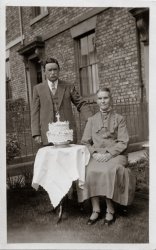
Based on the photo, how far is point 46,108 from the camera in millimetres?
2902

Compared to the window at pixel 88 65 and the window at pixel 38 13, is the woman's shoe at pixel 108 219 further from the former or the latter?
the window at pixel 38 13

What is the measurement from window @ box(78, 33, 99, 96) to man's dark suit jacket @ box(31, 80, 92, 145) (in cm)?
273

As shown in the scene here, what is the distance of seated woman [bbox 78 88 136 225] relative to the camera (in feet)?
8.46

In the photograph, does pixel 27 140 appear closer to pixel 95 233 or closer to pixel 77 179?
pixel 77 179

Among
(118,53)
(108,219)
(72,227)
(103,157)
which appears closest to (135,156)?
(103,157)

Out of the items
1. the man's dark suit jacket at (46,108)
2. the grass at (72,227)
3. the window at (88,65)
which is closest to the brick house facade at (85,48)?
the window at (88,65)

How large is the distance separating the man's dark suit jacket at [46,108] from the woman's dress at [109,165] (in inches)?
8.4

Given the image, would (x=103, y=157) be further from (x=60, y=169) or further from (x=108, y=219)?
(x=108, y=219)

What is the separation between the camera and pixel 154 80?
2.55 meters

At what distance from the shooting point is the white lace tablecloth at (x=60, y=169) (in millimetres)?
2588

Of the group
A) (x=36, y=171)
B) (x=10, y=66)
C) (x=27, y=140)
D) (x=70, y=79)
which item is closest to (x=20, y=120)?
(x=27, y=140)

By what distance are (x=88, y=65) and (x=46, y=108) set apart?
10.3 ft

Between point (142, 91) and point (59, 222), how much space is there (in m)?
2.65

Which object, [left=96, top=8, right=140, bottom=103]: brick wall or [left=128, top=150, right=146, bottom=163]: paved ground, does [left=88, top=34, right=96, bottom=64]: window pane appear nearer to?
[left=96, top=8, right=140, bottom=103]: brick wall
